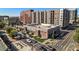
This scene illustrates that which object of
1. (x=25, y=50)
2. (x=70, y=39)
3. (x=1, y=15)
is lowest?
(x=25, y=50)

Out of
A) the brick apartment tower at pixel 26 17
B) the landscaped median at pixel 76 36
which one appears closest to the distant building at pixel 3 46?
the brick apartment tower at pixel 26 17

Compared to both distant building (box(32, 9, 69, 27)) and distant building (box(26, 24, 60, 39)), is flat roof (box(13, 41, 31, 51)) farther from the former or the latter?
distant building (box(32, 9, 69, 27))

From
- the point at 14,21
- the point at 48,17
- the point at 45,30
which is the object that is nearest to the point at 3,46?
the point at 14,21

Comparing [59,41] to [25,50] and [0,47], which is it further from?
[0,47]

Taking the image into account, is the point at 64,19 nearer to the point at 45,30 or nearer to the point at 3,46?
the point at 45,30

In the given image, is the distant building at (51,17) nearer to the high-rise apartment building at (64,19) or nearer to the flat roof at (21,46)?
the high-rise apartment building at (64,19)
